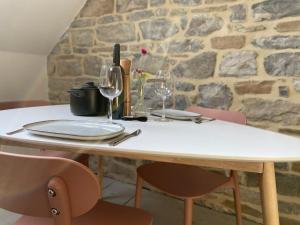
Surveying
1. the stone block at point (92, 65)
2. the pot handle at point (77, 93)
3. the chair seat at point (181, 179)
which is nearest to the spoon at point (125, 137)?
the chair seat at point (181, 179)

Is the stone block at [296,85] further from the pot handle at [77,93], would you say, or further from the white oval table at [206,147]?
the pot handle at [77,93]

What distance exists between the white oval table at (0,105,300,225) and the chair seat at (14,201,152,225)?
262 millimetres

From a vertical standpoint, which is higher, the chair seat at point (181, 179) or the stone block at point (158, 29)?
the stone block at point (158, 29)

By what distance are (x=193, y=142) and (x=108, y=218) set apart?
42cm

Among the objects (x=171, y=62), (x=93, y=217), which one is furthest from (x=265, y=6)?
(x=93, y=217)

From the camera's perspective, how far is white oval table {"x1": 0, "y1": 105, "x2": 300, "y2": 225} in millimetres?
859

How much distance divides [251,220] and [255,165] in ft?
4.38

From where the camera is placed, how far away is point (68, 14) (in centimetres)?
263

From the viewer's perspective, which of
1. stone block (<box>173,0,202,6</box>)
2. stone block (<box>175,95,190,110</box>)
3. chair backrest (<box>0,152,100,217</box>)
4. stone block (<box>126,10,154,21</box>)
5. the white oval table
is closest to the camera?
chair backrest (<box>0,152,100,217</box>)

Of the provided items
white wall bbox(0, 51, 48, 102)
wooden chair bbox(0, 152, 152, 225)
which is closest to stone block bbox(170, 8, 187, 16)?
white wall bbox(0, 51, 48, 102)

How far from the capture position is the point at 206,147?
931 mm

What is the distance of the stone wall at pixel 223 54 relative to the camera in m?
1.78

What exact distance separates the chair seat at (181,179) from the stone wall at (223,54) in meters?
0.64

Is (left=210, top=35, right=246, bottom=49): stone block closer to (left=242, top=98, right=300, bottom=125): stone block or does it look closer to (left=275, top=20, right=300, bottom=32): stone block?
(left=275, top=20, right=300, bottom=32): stone block
